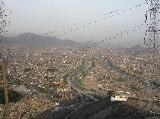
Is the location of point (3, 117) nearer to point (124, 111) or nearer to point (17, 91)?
point (17, 91)

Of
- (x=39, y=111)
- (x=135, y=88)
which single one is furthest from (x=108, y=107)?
(x=135, y=88)

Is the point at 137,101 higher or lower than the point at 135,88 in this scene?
higher

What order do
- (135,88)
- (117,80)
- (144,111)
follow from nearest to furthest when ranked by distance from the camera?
(144,111) → (135,88) → (117,80)

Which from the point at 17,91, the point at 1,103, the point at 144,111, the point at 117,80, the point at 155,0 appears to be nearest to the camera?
the point at 144,111

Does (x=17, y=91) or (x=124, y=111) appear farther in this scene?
(x=17, y=91)

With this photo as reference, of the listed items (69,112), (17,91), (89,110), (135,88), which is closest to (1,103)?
(17,91)

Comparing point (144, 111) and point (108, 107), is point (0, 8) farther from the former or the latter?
point (144, 111)

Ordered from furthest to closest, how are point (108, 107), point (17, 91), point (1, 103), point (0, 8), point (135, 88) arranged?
1. point (135, 88)
2. point (17, 91)
3. point (1, 103)
4. point (0, 8)
5. point (108, 107)

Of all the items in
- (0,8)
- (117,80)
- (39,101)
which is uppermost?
(0,8)

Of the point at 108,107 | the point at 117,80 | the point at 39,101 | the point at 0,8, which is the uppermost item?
the point at 0,8
